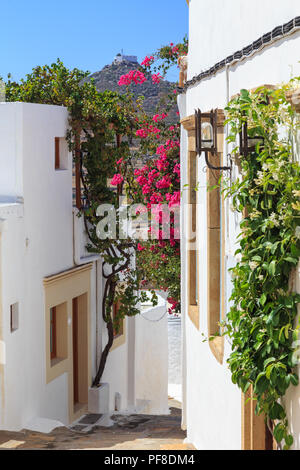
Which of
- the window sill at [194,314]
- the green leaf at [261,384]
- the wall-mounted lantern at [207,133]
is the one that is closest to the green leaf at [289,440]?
the green leaf at [261,384]

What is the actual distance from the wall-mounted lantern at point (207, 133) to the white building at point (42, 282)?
17.0ft

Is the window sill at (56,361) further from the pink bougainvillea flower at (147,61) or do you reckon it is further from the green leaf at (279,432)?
the green leaf at (279,432)

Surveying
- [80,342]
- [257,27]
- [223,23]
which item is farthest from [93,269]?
[257,27]

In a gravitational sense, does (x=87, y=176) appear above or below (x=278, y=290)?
above

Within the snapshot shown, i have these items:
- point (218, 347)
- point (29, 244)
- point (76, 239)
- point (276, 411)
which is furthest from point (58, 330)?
point (276, 411)

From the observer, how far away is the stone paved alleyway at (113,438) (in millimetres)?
9385

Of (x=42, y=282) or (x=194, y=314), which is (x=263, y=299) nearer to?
(x=194, y=314)

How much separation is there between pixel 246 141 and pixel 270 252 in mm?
733

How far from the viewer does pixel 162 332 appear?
19.0 metres

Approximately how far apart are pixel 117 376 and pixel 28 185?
5840mm

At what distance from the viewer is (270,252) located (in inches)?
172

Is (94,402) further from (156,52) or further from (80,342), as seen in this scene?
(156,52)

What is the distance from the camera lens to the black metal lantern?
14.9ft

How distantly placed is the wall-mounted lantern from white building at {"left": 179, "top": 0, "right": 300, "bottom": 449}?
0.30 feet
